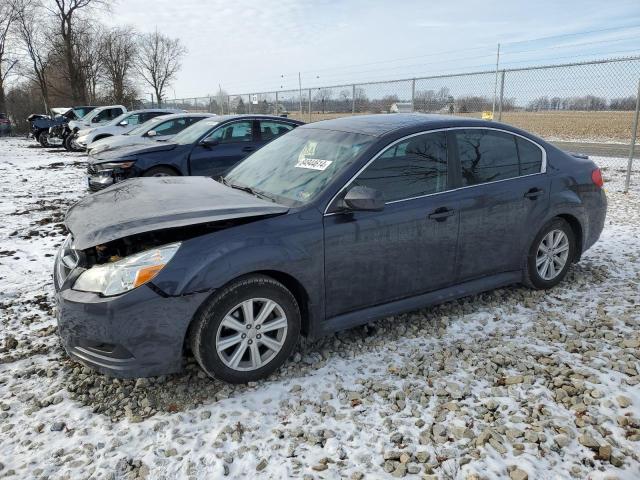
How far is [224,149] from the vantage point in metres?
8.11

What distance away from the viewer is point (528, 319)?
4.01 metres

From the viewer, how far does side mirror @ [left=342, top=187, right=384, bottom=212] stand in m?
3.14

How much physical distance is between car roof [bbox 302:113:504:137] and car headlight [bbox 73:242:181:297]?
1.78 metres

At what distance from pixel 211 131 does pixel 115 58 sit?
42.8 meters

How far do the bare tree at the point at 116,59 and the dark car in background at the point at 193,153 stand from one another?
38.9m

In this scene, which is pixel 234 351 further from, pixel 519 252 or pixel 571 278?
pixel 571 278

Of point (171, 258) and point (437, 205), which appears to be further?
point (437, 205)

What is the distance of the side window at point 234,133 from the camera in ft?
26.6

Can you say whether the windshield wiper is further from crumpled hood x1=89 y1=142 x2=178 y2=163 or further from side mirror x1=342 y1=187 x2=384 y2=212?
crumpled hood x1=89 y1=142 x2=178 y2=163

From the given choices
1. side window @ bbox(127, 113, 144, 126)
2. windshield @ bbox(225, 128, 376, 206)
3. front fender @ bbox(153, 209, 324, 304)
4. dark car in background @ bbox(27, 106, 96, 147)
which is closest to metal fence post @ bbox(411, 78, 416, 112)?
side window @ bbox(127, 113, 144, 126)

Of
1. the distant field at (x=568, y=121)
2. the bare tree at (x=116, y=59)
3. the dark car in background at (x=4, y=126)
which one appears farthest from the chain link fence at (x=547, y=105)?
the bare tree at (x=116, y=59)

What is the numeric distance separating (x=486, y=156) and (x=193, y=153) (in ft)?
17.6

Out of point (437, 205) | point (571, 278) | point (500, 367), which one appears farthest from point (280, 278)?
point (571, 278)

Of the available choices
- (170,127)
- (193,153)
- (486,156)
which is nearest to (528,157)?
(486,156)
